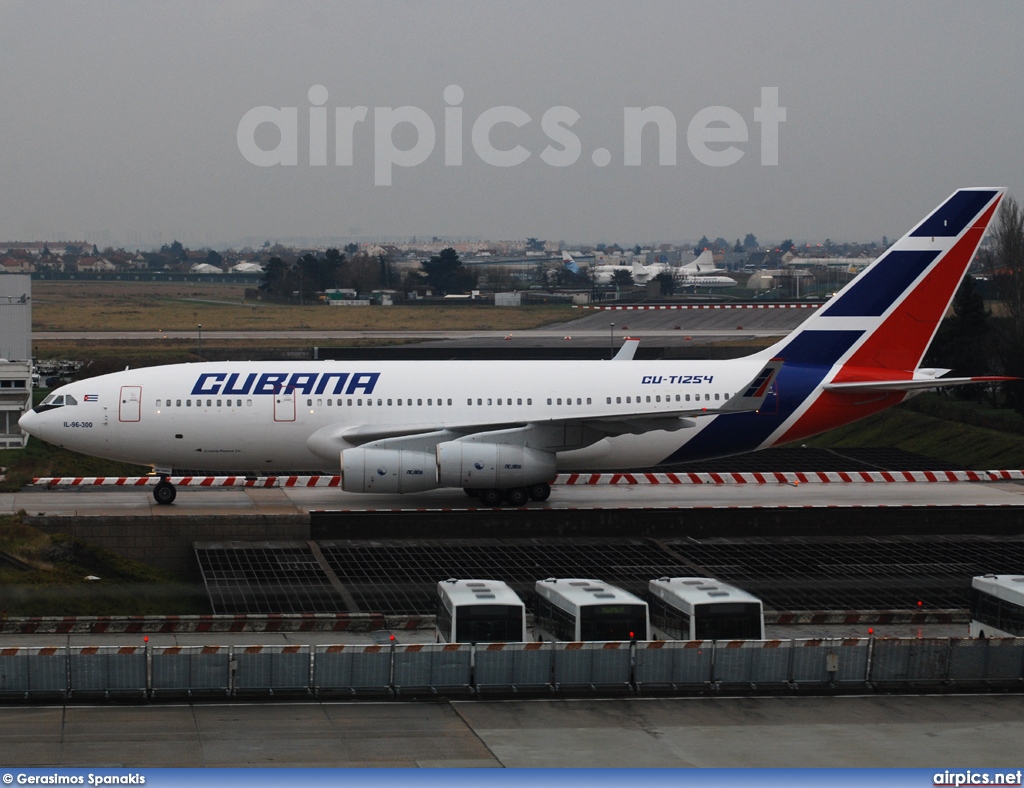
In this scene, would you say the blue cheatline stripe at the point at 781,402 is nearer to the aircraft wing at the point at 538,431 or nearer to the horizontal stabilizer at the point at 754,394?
the aircraft wing at the point at 538,431

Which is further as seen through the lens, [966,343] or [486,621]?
[966,343]

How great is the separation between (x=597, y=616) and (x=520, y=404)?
14720 millimetres

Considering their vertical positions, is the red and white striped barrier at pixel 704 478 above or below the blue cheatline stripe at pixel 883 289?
below

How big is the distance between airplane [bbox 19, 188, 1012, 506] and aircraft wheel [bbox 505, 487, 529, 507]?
55 mm

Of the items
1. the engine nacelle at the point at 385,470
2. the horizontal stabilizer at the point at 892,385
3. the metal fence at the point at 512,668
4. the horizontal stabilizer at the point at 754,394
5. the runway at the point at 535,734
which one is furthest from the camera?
the horizontal stabilizer at the point at 892,385

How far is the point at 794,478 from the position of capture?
4209cm

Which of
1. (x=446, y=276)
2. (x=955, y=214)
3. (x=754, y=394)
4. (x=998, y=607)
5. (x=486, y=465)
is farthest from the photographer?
(x=446, y=276)

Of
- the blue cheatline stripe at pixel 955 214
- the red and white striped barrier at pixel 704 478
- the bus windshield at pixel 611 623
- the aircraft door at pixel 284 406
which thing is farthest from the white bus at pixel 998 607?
the aircraft door at pixel 284 406

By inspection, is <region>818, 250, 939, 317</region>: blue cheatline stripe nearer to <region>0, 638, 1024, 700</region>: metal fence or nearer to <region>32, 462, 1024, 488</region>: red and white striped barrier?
<region>32, 462, 1024, 488</region>: red and white striped barrier

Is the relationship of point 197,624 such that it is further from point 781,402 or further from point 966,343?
point 966,343

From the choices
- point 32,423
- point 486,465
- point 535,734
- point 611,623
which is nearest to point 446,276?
point 32,423

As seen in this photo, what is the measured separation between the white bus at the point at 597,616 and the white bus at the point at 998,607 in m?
6.73

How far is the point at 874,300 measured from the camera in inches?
1496

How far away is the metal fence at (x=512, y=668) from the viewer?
68.4ft
